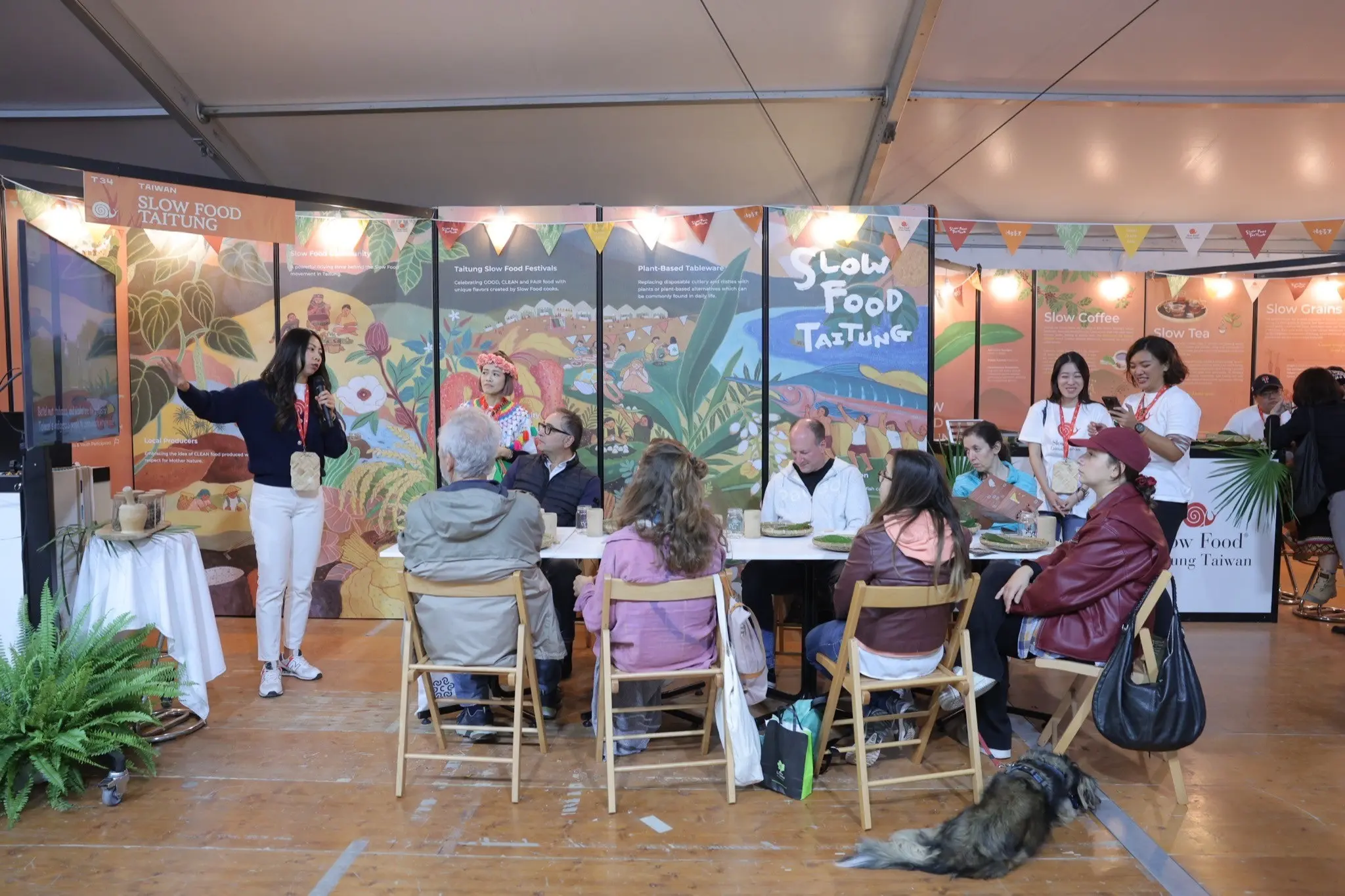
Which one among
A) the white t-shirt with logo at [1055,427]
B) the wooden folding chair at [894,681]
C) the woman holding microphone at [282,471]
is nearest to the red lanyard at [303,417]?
the woman holding microphone at [282,471]

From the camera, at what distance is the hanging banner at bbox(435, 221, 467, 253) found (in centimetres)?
541

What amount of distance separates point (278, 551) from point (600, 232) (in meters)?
2.62

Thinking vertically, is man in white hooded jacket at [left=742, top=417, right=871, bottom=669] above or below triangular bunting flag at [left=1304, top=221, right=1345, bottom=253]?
below

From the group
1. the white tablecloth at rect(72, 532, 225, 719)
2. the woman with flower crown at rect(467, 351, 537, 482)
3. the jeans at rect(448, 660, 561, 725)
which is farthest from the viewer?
the woman with flower crown at rect(467, 351, 537, 482)

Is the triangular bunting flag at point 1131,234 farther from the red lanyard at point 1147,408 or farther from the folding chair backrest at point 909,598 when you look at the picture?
the folding chair backrest at point 909,598

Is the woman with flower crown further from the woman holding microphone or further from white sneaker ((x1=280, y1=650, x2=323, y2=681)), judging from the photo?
white sneaker ((x1=280, y1=650, x2=323, y2=681))

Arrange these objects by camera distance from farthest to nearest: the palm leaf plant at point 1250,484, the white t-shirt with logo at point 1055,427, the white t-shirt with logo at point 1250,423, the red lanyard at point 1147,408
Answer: the white t-shirt with logo at point 1250,423 < the palm leaf plant at point 1250,484 < the white t-shirt with logo at point 1055,427 < the red lanyard at point 1147,408

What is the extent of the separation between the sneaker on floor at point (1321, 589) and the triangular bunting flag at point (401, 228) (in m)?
6.06

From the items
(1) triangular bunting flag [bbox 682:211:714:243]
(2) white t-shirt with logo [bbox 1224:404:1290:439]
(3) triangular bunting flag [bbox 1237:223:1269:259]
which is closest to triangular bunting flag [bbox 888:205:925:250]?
(1) triangular bunting flag [bbox 682:211:714:243]

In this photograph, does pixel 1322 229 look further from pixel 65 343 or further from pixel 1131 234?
pixel 65 343

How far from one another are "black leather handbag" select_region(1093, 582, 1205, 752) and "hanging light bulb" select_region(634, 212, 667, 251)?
11.9ft

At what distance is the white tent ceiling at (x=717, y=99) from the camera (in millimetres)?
5980

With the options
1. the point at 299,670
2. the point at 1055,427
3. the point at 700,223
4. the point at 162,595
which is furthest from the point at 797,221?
the point at 162,595

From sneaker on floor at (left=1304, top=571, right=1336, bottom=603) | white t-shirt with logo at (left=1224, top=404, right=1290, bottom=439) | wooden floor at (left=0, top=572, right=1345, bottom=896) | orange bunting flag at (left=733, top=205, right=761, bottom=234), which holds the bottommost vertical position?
wooden floor at (left=0, top=572, right=1345, bottom=896)
